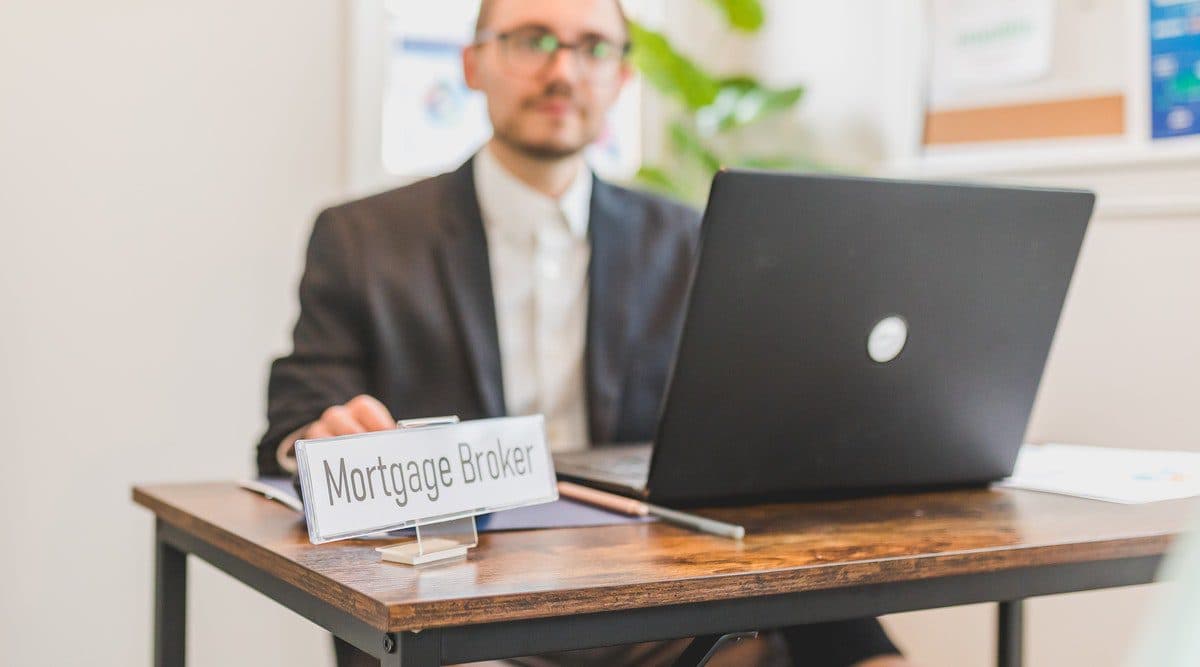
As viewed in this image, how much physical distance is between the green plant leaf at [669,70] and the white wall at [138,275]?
1.99 feet

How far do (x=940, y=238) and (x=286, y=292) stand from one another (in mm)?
1674

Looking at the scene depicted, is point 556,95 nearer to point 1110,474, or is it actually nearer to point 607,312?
point 607,312

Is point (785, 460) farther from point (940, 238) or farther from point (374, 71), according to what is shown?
point (374, 71)

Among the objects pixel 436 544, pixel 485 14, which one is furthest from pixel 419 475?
pixel 485 14

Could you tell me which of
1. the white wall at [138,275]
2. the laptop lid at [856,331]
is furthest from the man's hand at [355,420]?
the white wall at [138,275]

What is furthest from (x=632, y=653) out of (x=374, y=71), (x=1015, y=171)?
(x=374, y=71)

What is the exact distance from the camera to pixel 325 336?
5.63 ft

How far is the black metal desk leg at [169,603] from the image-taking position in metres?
1.31

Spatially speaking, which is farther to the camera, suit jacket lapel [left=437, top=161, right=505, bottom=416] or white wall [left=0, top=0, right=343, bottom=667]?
white wall [left=0, top=0, right=343, bottom=667]

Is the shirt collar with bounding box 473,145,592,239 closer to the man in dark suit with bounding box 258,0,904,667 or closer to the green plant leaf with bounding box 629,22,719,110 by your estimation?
the man in dark suit with bounding box 258,0,904,667

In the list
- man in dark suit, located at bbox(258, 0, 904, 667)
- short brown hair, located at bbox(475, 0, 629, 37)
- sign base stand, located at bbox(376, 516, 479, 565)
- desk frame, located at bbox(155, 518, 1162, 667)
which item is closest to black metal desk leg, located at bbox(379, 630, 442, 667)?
desk frame, located at bbox(155, 518, 1162, 667)

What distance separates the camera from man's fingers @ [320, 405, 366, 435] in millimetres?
1191

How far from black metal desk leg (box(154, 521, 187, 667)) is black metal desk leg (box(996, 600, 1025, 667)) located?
3.06 feet

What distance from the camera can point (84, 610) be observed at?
234 centimetres
